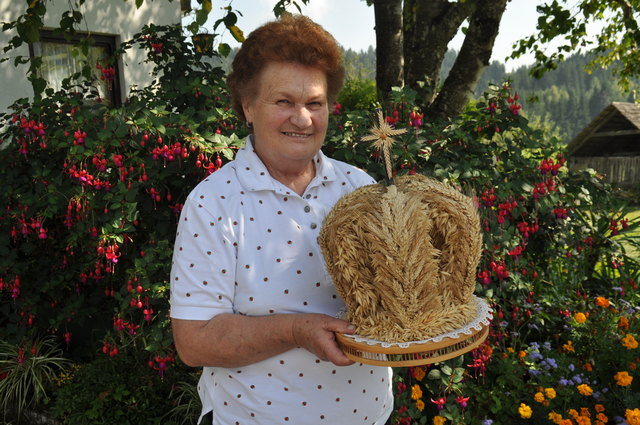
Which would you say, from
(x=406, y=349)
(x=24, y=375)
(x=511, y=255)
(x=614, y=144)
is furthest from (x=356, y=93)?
(x=614, y=144)

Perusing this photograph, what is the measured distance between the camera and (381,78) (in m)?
5.12

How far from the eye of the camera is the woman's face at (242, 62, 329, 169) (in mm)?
1442

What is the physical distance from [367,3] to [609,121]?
17762 millimetres

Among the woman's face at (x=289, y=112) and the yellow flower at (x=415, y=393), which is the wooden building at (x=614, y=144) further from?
the woman's face at (x=289, y=112)

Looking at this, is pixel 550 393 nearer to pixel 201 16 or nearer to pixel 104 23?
pixel 201 16

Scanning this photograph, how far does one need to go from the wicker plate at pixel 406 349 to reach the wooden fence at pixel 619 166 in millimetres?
24186

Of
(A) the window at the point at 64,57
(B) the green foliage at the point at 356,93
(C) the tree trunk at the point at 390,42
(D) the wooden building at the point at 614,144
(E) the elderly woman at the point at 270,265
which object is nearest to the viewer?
(E) the elderly woman at the point at 270,265

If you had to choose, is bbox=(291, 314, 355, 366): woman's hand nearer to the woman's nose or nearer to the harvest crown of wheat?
the harvest crown of wheat

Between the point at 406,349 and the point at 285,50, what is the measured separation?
0.84m

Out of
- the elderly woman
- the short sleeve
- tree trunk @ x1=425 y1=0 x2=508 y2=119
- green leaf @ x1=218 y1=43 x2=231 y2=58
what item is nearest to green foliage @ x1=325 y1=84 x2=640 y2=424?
green leaf @ x1=218 y1=43 x2=231 y2=58

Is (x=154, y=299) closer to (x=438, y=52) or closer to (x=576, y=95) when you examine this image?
(x=438, y=52)

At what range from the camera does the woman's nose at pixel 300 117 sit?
4.73 feet

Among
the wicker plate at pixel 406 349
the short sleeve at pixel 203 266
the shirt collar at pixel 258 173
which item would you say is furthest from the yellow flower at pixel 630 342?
the short sleeve at pixel 203 266

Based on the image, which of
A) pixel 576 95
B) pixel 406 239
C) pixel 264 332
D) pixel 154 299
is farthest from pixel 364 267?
pixel 576 95
